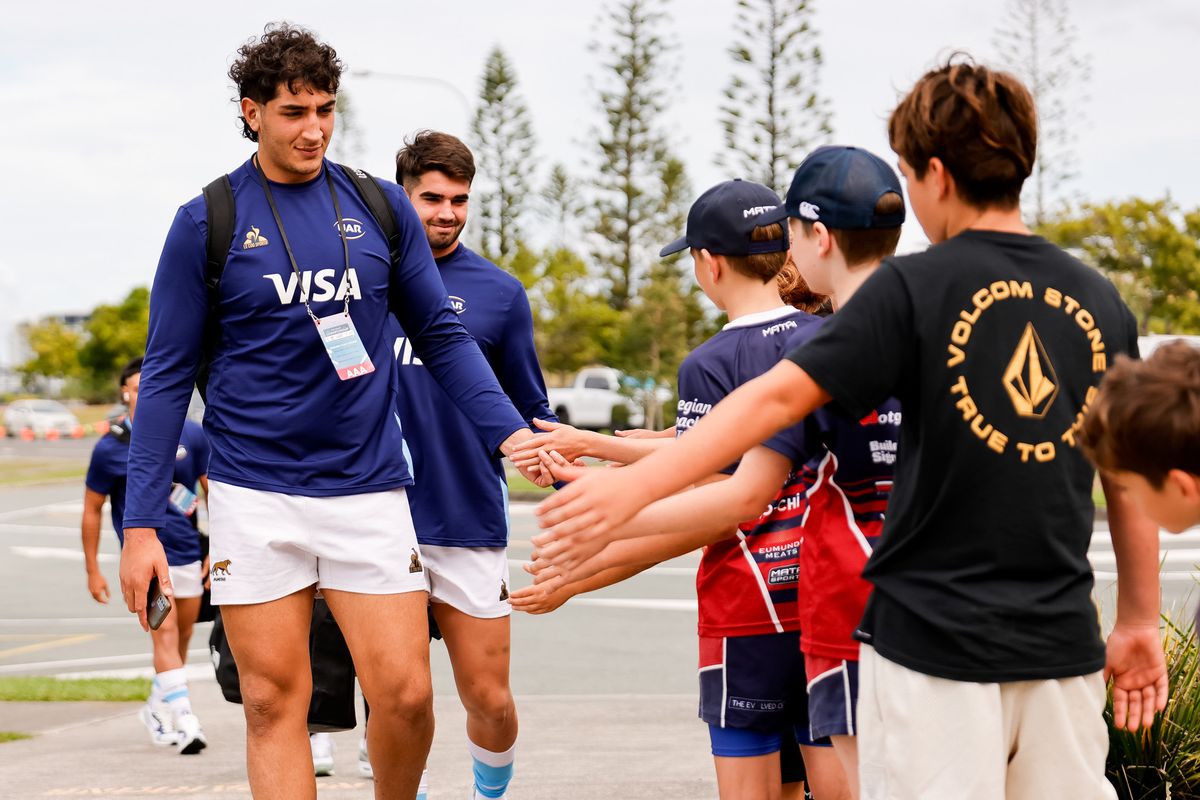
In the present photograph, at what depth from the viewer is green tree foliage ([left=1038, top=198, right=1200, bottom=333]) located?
46.8 meters

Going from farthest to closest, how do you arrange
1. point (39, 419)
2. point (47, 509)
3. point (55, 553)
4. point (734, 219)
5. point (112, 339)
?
point (112, 339)
point (39, 419)
point (47, 509)
point (55, 553)
point (734, 219)

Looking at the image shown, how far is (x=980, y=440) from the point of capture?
269 cm

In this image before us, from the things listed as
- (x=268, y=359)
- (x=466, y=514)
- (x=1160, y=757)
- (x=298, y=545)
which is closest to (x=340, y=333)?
(x=268, y=359)

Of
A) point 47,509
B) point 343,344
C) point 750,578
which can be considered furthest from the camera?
point 47,509

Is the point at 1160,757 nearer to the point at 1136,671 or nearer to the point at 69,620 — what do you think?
the point at 1136,671

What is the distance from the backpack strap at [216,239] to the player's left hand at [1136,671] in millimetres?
2725

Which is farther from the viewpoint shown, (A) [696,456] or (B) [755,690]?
(B) [755,690]

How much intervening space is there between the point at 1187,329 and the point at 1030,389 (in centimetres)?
4694

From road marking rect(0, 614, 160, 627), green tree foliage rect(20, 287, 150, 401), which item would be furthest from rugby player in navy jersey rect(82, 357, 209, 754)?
green tree foliage rect(20, 287, 150, 401)

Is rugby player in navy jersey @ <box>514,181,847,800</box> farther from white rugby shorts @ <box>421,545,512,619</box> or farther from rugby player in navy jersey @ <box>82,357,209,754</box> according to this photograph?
rugby player in navy jersey @ <box>82,357,209,754</box>

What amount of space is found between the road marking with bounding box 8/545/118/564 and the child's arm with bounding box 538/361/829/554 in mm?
17875

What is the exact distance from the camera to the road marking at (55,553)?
19891mm

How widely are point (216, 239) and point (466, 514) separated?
1.50 meters

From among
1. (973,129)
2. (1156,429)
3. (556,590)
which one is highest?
(973,129)
